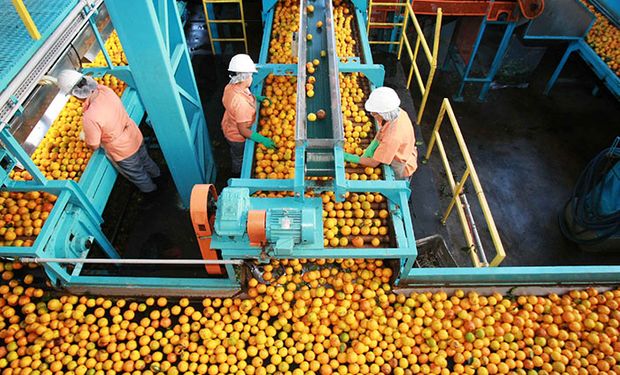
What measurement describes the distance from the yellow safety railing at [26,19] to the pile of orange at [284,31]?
3.20 meters

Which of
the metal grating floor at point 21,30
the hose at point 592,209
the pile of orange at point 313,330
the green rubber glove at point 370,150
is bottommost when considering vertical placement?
the hose at point 592,209

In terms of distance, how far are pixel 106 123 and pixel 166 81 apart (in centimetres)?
106

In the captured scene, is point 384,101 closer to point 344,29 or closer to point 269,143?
point 269,143

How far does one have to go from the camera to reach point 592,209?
601cm

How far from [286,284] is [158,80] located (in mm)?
2553

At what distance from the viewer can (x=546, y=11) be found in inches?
294

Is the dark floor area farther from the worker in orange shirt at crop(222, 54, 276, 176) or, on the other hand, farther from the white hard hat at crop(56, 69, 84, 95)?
the white hard hat at crop(56, 69, 84, 95)

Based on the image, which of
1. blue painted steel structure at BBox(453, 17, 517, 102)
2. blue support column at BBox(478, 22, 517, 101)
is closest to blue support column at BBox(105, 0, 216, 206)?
blue painted steel structure at BBox(453, 17, 517, 102)

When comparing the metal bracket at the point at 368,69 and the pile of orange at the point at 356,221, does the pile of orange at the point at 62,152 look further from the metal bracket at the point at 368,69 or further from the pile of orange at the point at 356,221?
the metal bracket at the point at 368,69

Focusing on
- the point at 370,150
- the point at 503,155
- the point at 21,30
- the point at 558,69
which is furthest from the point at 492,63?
the point at 21,30

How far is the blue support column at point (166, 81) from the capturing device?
149 inches

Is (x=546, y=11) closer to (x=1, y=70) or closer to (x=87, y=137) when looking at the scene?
(x=87, y=137)

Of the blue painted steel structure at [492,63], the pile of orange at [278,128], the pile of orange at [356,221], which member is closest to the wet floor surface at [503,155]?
the blue painted steel structure at [492,63]

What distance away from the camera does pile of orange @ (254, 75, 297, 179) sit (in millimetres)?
4891
